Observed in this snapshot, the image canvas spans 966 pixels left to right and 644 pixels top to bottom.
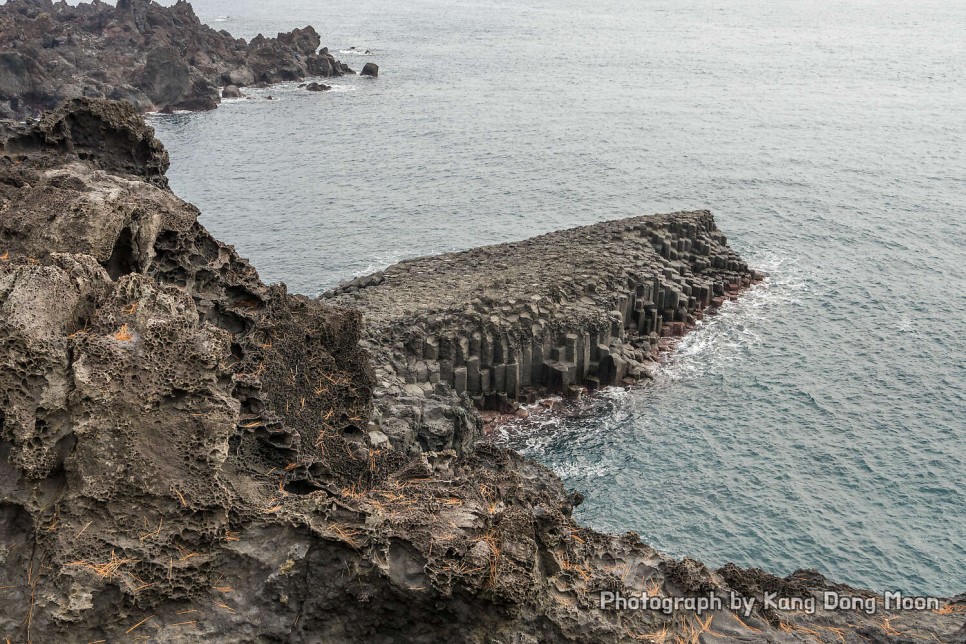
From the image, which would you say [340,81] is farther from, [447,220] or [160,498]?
[160,498]

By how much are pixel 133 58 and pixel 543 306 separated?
114350 millimetres

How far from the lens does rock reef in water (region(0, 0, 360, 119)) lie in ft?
349

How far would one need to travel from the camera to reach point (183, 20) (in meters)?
154

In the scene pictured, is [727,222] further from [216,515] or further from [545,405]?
[216,515]

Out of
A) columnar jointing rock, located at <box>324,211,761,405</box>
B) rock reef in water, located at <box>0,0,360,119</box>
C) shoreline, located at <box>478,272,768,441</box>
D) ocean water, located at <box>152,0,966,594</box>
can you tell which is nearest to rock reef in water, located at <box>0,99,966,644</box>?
columnar jointing rock, located at <box>324,211,761,405</box>

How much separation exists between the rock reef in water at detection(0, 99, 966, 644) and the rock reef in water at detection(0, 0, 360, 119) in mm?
94949

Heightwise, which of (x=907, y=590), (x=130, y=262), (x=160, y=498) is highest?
(x=130, y=262)

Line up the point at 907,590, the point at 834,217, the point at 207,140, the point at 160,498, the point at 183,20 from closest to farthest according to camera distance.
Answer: the point at 160,498
the point at 907,590
the point at 834,217
the point at 207,140
the point at 183,20

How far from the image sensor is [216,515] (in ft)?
45.6

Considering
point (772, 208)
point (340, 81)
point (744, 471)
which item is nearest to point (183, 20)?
point (340, 81)

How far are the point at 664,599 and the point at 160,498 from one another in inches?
423

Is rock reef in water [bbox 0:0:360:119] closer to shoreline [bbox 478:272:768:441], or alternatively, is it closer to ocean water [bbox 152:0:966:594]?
ocean water [bbox 152:0:966:594]

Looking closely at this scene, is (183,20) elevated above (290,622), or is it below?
above

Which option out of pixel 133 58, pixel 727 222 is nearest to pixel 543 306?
pixel 727 222
